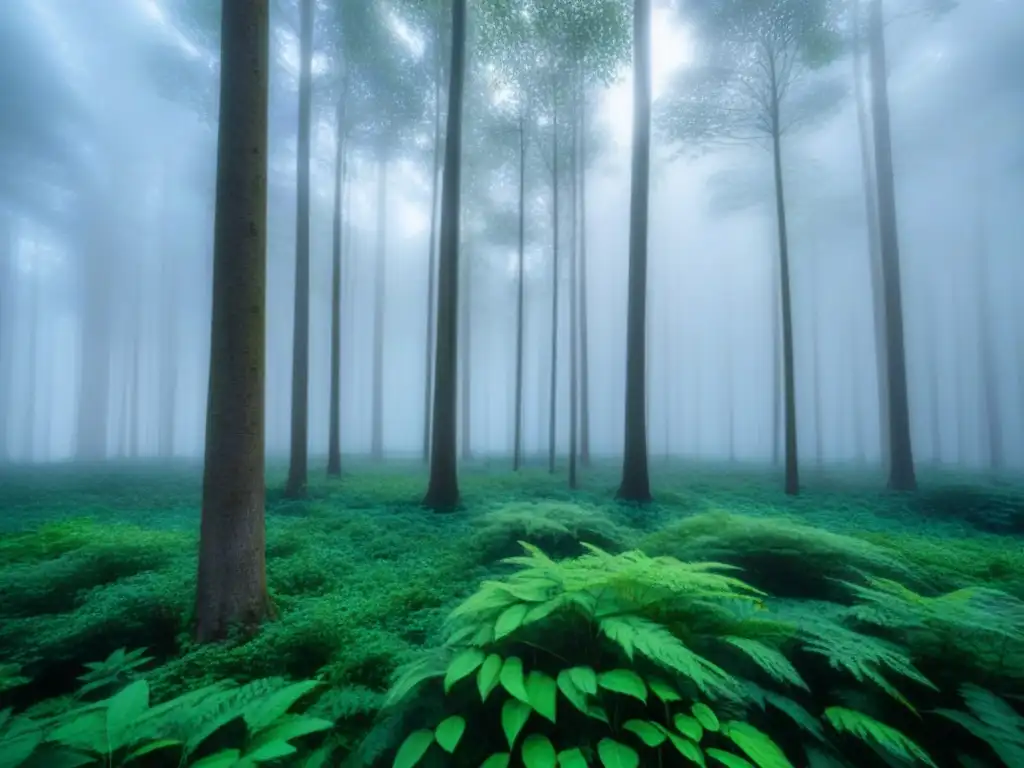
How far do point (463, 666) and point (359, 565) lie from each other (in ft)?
15.1

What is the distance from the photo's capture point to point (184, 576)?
16.2 feet

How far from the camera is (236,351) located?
3928 millimetres

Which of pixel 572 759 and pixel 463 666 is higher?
pixel 463 666

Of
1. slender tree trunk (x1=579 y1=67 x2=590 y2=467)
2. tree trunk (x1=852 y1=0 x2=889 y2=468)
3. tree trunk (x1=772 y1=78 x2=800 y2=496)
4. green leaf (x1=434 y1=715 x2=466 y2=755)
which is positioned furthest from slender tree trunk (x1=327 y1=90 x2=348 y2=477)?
tree trunk (x1=852 y1=0 x2=889 y2=468)

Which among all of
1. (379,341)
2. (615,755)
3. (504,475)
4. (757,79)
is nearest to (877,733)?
(615,755)

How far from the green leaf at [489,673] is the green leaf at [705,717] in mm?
805

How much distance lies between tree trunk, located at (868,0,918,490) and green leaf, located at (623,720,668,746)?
13.7 meters

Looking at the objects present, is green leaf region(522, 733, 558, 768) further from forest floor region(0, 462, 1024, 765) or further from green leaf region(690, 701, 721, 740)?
forest floor region(0, 462, 1024, 765)

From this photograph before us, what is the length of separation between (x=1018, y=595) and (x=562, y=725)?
14.3 ft

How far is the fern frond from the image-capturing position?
1713mm

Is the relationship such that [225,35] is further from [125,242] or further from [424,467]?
[125,242]

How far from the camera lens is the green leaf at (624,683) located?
5.63 ft

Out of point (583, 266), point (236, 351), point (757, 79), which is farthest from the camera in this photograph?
point (583, 266)

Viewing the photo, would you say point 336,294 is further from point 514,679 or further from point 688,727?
point 688,727
